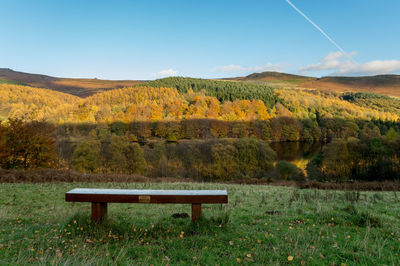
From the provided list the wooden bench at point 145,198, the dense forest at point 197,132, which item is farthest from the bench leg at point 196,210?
the dense forest at point 197,132

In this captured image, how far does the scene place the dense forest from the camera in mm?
39438

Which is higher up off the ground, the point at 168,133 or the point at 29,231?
the point at 29,231

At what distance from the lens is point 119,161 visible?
5019cm

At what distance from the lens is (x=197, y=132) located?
336 ft

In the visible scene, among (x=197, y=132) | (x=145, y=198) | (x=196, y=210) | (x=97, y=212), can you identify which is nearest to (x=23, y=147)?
(x=97, y=212)

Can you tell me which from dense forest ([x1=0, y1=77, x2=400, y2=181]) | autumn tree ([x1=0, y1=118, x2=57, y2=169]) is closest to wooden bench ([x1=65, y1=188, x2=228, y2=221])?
dense forest ([x1=0, y1=77, x2=400, y2=181])

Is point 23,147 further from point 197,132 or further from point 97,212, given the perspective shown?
point 197,132

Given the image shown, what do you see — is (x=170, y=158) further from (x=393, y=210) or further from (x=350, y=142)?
(x=393, y=210)

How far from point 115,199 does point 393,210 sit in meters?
7.25

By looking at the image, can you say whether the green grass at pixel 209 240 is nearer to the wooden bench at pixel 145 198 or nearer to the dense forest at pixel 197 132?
the wooden bench at pixel 145 198

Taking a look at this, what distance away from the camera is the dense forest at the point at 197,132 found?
39.4 m

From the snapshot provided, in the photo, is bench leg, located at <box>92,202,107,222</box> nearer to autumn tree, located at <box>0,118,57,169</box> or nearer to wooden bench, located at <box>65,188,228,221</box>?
wooden bench, located at <box>65,188,228,221</box>

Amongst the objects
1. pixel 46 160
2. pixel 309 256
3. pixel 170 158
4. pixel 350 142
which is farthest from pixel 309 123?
pixel 309 256

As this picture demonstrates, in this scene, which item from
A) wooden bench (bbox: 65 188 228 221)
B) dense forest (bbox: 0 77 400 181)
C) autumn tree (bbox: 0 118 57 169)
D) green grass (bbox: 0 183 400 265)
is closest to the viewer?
green grass (bbox: 0 183 400 265)
